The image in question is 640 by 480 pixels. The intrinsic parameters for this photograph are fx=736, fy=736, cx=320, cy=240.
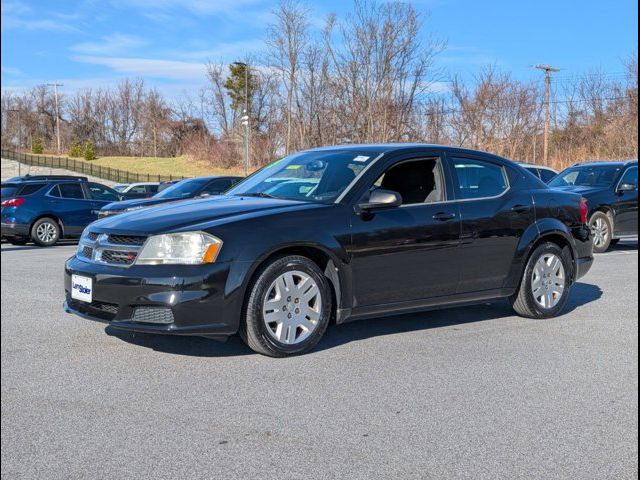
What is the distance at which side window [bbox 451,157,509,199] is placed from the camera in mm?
6449

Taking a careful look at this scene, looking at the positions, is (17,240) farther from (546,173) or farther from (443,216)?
(546,173)

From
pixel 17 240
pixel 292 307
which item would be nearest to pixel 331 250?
pixel 292 307

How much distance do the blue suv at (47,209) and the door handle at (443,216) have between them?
11.9 meters

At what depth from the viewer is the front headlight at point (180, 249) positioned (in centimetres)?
502

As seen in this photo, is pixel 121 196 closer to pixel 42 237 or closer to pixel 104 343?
pixel 42 237

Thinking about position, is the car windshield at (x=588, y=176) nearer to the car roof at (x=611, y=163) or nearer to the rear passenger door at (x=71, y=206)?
the car roof at (x=611, y=163)

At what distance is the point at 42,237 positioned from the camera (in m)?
15.8

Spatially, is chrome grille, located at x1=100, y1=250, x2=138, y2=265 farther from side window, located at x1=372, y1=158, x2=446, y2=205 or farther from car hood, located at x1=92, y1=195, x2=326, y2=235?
side window, located at x1=372, y1=158, x2=446, y2=205

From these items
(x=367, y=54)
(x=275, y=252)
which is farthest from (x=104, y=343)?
(x=367, y=54)

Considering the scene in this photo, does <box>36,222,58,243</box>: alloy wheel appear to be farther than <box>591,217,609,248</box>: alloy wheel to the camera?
Yes

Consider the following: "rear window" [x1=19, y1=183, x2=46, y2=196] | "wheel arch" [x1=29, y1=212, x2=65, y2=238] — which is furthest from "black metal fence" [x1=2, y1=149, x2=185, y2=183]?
"wheel arch" [x1=29, y1=212, x2=65, y2=238]

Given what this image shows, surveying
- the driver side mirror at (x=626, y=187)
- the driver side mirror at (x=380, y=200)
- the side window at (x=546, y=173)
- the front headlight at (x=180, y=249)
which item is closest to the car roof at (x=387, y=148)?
the driver side mirror at (x=380, y=200)

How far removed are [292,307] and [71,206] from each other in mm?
12368

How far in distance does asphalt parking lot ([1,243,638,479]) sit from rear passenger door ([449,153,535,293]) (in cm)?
49
